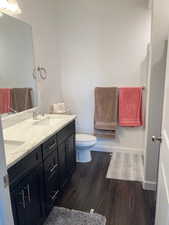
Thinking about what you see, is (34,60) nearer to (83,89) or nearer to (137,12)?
(83,89)

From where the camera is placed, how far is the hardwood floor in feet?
6.15

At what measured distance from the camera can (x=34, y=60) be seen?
244cm

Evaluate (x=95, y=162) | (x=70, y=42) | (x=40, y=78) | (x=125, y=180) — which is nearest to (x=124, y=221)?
(x=125, y=180)

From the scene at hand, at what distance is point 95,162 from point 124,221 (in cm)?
129

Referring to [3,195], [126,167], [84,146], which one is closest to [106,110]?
[84,146]

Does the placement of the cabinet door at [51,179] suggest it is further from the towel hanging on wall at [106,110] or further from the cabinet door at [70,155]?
the towel hanging on wall at [106,110]

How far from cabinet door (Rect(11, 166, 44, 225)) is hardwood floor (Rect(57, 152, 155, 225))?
55 centimetres

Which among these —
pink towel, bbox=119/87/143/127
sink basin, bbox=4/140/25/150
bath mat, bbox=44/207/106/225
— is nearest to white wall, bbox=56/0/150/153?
pink towel, bbox=119/87/143/127

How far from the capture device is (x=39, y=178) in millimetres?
1594

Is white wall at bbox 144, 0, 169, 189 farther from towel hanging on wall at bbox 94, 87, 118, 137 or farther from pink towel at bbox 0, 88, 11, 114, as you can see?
pink towel at bbox 0, 88, 11, 114

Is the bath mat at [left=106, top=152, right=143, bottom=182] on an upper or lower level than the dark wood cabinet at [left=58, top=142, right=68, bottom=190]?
lower

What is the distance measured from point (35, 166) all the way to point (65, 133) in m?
0.76

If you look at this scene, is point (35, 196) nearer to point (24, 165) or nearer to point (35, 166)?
point (35, 166)

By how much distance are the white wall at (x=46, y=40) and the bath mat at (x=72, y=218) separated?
4.86ft
